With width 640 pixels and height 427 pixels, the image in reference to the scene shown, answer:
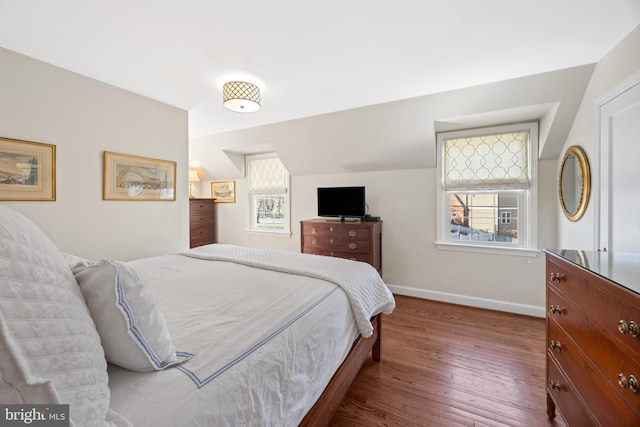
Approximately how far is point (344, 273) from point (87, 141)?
2.52 meters

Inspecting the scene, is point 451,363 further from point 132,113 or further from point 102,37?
point 132,113

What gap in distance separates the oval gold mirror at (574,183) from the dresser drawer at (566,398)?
4.80 feet

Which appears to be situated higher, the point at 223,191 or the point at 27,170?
the point at 223,191

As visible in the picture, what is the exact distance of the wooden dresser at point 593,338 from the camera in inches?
33.4

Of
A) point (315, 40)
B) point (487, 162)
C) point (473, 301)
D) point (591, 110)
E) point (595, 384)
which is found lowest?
point (473, 301)

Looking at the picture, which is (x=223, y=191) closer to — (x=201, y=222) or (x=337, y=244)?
(x=201, y=222)

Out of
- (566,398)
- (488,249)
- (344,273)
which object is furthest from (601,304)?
(488,249)

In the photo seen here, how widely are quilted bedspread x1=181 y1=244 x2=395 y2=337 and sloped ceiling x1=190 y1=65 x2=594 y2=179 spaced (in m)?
1.83

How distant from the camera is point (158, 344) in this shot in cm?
79

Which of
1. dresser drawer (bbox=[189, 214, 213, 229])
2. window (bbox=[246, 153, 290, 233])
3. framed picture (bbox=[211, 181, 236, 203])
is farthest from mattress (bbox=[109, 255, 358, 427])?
framed picture (bbox=[211, 181, 236, 203])

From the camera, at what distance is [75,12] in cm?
149

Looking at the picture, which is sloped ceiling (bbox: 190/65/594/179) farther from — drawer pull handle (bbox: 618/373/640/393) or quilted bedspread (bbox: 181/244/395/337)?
drawer pull handle (bbox: 618/373/640/393)

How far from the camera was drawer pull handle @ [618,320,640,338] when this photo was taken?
809 millimetres

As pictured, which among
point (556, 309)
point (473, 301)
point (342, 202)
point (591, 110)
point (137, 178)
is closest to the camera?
point (556, 309)
